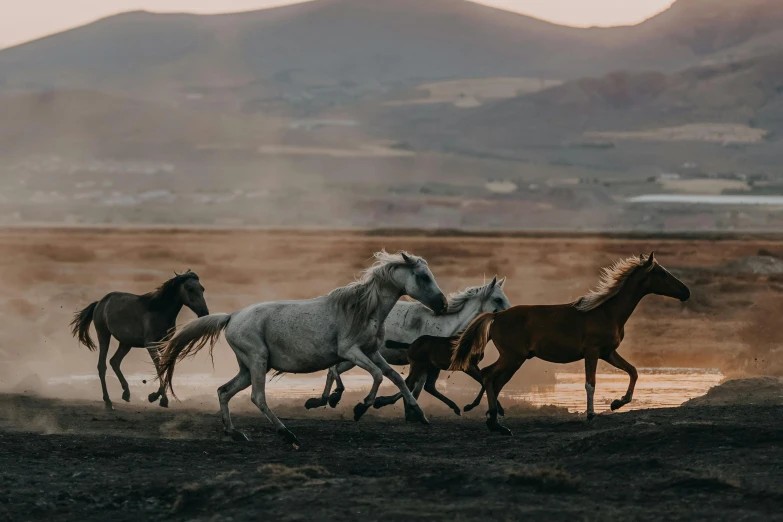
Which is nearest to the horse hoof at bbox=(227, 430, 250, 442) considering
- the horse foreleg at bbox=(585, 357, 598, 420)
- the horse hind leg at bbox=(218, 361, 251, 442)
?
the horse hind leg at bbox=(218, 361, 251, 442)

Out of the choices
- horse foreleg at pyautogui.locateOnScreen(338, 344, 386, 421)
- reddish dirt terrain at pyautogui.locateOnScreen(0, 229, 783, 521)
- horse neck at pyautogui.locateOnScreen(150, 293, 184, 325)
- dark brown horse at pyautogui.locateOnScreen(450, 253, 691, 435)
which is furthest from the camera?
horse neck at pyautogui.locateOnScreen(150, 293, 184, 325)

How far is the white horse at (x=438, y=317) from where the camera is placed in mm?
16438

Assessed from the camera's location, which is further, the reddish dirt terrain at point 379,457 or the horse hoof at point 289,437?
the horse hoof at point 289,437

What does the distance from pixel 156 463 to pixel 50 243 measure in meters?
55.4

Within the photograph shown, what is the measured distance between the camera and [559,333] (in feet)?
46.4

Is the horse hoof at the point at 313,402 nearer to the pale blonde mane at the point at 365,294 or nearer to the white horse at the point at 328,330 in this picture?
the white horse at the point at 328,330

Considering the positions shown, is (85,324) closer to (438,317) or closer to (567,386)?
(438,317)

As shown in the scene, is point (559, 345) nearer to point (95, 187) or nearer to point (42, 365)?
point (42, 365)

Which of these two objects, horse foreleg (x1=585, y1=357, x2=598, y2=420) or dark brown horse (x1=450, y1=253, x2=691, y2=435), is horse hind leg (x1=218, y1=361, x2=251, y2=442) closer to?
dark brown horse (x1=450, y1=253, x2=691, y2=435)

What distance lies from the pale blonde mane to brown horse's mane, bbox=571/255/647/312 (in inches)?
74.8

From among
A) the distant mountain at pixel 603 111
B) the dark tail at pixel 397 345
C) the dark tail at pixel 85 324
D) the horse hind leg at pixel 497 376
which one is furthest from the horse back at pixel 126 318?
the distant mountain at pixel 603 111

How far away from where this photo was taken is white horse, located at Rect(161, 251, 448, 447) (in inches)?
517

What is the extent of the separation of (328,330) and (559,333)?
7.90 ft

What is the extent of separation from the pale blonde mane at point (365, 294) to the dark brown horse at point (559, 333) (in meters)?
1.22
